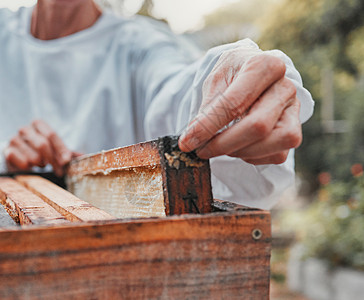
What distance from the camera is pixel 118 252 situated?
2.04 ft

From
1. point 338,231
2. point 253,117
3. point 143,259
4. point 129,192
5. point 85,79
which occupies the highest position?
point 85,79

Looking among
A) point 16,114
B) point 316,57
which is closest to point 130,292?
point 16,114

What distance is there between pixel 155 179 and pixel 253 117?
0.24 meters

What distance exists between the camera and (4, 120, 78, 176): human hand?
169 centimetres

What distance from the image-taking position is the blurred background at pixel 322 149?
18.4 ft

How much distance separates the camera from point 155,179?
0.81m

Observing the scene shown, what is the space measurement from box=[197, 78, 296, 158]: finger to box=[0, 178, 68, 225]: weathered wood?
30 centimetres

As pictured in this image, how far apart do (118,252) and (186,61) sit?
133 cm

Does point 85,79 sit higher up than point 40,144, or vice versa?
point 85,79

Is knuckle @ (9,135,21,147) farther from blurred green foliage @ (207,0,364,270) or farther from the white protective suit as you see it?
blurred green foliage @ (207,0,364,270)

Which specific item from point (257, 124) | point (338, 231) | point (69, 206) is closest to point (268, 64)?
point (257, 124)

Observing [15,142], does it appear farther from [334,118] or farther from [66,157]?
[334,118]

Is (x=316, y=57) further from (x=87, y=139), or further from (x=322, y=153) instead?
(x=87, y=139)

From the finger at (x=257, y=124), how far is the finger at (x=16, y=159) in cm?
119
